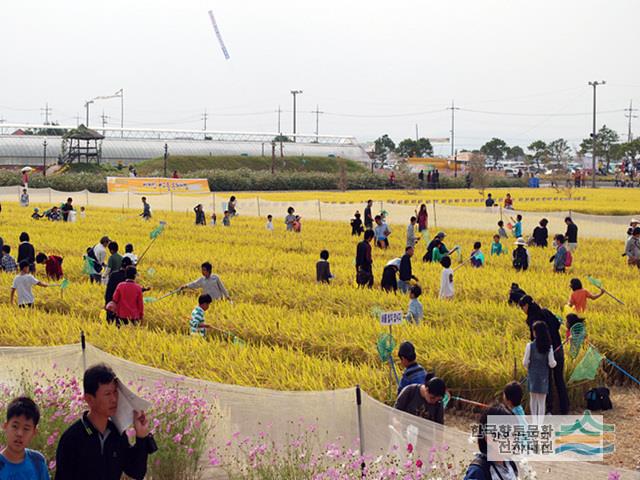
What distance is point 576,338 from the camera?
10422 millimetres

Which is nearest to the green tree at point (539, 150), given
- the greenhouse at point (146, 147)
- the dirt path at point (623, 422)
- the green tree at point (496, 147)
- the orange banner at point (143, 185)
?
the green tree at point (496, 147)

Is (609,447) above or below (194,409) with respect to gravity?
below

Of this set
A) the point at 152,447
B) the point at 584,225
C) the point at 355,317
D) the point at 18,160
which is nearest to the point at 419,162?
the point at 18,160

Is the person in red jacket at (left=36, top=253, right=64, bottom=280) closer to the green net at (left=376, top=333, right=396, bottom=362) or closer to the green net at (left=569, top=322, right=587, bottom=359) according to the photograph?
the green net at (left=376, top=333, right=396, bottom=362)

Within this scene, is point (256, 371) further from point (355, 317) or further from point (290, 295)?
point (290, 295)

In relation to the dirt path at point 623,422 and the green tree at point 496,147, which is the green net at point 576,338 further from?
the green tree at point 496,147

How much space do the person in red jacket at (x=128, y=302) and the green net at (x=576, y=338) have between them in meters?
5.58

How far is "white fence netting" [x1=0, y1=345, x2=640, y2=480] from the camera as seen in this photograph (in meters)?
6.21

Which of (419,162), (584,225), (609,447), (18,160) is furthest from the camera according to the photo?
(419,162)

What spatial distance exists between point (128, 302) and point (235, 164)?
75495 mm

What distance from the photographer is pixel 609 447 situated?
8656mm

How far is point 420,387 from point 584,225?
2567 centimetres

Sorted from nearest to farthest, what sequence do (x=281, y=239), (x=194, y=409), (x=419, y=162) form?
(x=194, y=409), (x=281, y=239), (x=419, y=162)

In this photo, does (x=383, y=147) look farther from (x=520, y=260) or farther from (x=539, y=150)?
(x=520, y=260)
